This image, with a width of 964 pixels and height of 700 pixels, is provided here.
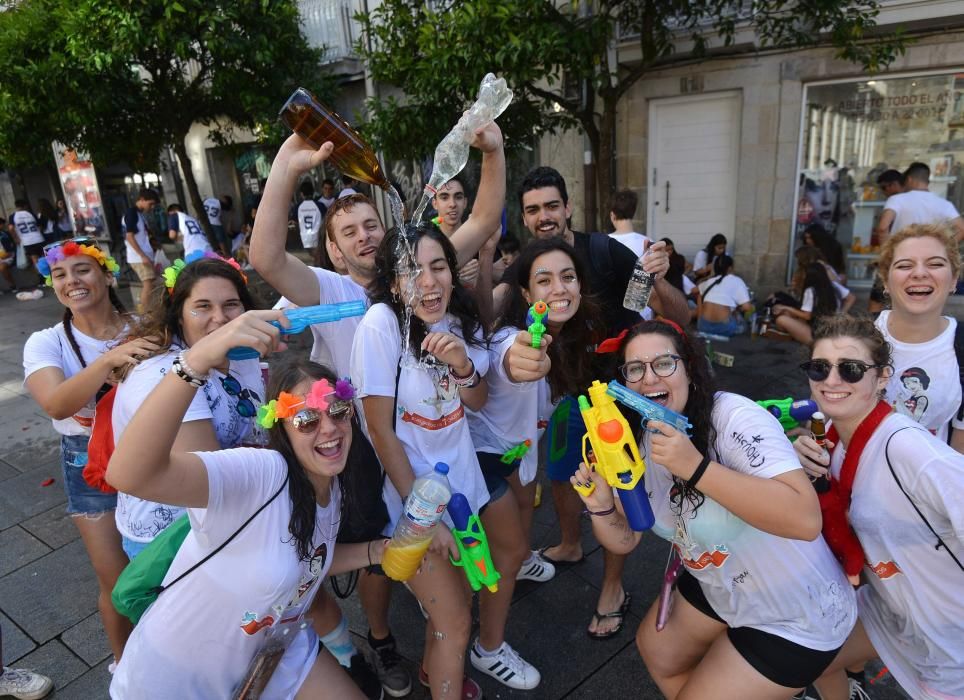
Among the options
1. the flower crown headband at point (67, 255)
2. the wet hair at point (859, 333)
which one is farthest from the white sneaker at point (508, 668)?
the flower crown headband at point (67, 255)

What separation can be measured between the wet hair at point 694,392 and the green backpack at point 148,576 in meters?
1.41

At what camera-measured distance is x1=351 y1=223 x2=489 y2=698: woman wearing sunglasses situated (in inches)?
89.1

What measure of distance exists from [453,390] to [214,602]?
1.13 metres

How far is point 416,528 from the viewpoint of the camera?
6.98 ft

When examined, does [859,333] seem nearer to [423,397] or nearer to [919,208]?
[423,397]

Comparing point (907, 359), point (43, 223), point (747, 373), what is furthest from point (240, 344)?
point (43, 223)

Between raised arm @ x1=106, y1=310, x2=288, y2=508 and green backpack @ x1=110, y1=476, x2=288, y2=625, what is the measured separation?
0.34 m

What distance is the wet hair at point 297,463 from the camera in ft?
6.46

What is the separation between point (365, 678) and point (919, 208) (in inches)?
281

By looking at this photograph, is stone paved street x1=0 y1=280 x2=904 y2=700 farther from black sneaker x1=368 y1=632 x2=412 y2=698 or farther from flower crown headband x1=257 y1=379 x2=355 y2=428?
flower crown headband x1=257 y1=379 x2=355 y2=428

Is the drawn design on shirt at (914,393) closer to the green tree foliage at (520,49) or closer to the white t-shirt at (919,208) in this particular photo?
the green tree foliage at (520,49)

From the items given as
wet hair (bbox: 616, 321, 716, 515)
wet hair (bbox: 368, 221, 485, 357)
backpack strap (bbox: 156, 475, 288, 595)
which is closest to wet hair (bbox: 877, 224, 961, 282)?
wet hair (bbox: 616, 321, 716, 515)

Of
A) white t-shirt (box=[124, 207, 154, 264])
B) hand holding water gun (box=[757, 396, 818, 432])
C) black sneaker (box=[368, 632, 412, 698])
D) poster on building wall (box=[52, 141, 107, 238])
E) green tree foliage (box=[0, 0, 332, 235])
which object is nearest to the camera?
hand holding water gun (box=[757, 396, 818, 432])

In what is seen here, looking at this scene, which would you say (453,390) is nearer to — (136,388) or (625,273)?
(136,388)
